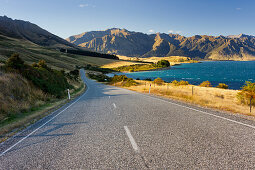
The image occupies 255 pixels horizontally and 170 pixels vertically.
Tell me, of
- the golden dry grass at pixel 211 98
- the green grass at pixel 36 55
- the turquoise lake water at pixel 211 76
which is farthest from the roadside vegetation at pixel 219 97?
the green grass at pixel 36 55

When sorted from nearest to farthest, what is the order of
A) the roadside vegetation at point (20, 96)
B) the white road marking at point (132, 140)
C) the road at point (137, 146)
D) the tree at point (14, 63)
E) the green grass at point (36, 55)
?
the road at point (137, 146) < the white road marking at point (132, 140) < the roadside vegetation at point (20, 96) < the tree at point (14, 63) < the green grass at point (36, 55)

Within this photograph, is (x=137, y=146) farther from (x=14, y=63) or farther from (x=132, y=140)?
(x=14, y=63)

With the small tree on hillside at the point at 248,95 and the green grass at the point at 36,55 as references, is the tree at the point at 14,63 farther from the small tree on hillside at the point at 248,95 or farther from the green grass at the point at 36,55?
the green grass at the point at 36,55

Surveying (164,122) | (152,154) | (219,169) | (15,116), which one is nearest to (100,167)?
(152,154)

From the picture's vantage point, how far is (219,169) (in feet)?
10.1

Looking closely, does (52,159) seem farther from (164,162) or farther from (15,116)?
(15,116)

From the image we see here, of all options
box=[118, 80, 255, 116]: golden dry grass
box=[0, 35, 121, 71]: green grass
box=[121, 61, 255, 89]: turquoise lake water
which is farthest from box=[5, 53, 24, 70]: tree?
box=[121, 61, 255, 89]: turquoise lake water

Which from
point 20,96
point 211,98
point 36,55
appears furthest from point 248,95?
point 36,55

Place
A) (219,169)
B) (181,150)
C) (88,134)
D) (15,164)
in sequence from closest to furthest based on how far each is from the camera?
(219,169) < (15,164) < (181,150) < (88,134)

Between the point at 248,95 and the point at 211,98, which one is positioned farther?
the point at 211,98

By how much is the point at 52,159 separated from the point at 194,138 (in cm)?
410

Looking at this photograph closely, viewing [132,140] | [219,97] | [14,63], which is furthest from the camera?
[219,97]

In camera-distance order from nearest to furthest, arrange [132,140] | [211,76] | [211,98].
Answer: [132,140]
[211,98]
[211,76]

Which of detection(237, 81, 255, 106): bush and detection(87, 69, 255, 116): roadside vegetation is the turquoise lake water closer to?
detection(87, 69, 255, 116): roadside vegetation
